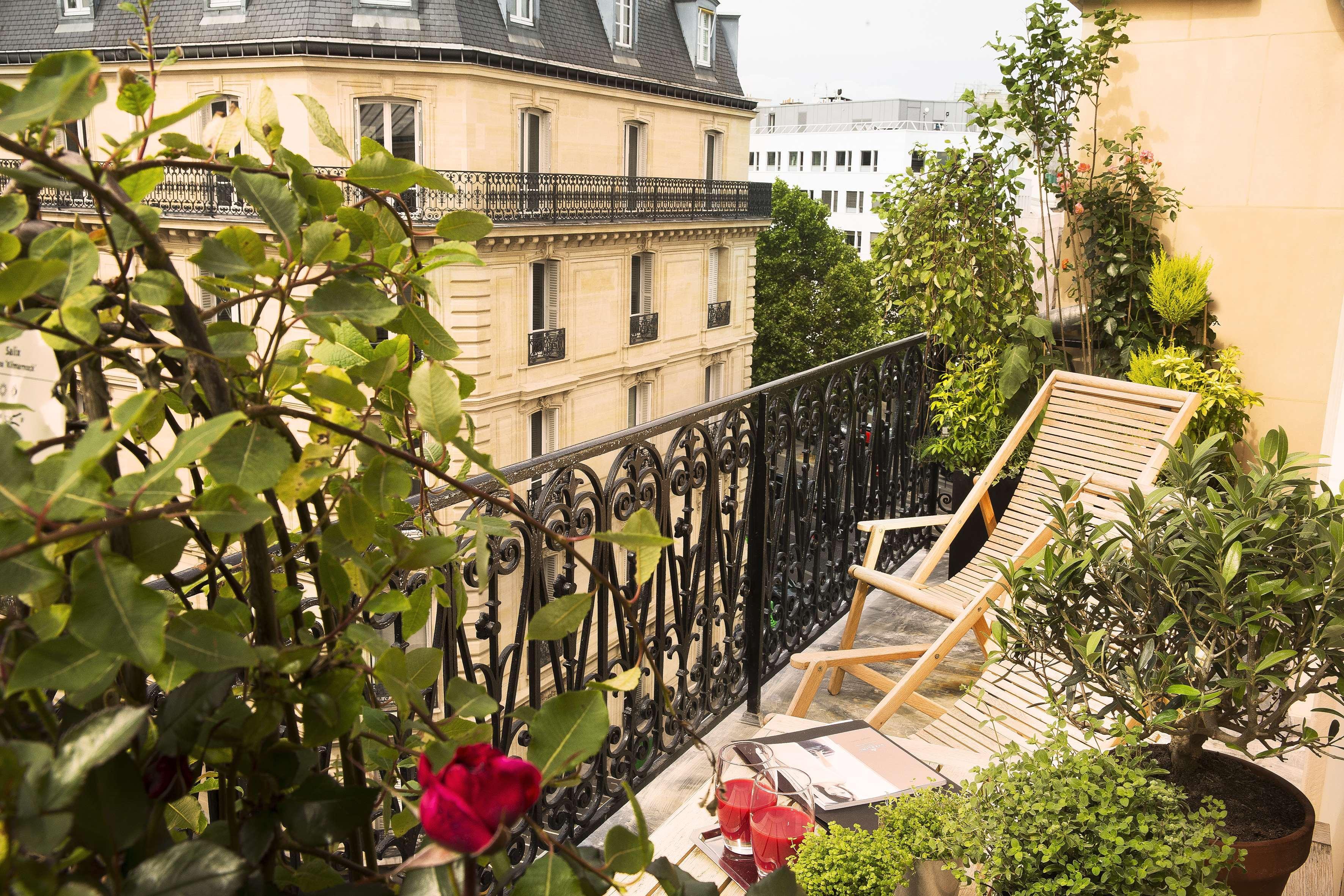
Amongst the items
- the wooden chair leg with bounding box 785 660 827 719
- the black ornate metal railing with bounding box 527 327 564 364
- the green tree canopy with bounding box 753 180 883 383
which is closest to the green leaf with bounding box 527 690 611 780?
the wooden chair leg with bounding box 785 660 827 719

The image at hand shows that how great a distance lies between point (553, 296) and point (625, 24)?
316 inches

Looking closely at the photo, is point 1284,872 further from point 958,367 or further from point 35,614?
point 958,367

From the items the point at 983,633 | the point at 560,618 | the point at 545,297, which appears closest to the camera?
the point at 560,618

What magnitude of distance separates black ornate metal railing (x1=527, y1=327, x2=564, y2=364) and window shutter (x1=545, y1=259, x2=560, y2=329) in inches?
9.6

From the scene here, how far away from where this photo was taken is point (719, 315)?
27172 millimetres

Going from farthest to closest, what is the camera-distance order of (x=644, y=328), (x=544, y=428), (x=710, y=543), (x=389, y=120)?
1. (x=644, y=328)
2. (x=544, y=428)
3. (x=389, y=120)
4. (x=710, y=543)

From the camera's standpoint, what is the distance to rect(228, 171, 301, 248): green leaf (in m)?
0.59

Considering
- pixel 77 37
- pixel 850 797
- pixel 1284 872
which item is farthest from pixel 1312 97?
pixel 77 37

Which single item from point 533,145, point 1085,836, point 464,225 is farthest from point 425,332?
point 533,145

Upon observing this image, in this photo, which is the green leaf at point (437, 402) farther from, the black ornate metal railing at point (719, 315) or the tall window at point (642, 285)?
the black ornate metal railing at point (719, 315)

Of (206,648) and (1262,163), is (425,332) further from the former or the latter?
(1262,163)

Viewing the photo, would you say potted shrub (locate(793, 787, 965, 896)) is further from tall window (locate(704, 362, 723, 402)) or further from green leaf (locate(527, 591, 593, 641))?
tall window (locate(704, 362, 723, 402))

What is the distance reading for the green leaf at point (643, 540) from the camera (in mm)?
600

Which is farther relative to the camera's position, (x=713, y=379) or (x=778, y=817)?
(x=713, y=379)
